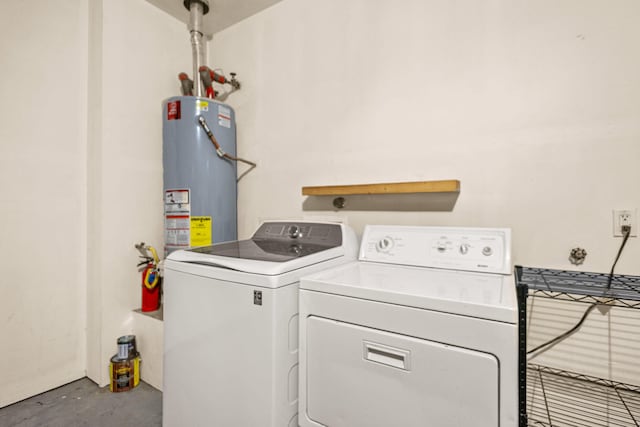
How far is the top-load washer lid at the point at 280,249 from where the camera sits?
111 centimetres

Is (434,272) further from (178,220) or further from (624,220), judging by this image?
(178,220)

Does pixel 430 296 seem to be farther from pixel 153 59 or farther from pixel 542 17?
pixel 153 59

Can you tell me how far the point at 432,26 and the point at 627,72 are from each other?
792 millimetres

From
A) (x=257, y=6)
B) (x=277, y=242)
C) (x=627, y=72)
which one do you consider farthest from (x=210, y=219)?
(x=627, y=72)

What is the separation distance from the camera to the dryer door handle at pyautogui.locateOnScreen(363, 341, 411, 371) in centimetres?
→ 87

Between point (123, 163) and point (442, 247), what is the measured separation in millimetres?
1874

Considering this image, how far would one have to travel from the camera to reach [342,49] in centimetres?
178

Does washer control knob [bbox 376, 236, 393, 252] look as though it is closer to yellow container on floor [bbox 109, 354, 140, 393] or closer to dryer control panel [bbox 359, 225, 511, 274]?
dryer control panel [bbox 359, 225, 511, 274]

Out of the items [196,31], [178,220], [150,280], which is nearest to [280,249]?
[178,220]

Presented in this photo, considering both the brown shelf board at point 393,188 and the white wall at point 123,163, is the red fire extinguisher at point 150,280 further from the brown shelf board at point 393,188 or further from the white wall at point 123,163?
the brown shelf board at point 393,188

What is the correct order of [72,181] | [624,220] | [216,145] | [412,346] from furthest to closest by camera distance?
[216,145] < [72,181] < [624,220] < [412,346]

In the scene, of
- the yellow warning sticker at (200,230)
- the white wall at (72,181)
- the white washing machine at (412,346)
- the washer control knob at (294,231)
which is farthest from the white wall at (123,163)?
the white washing machine at (412,346)

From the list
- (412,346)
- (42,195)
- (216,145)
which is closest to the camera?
(412,346)

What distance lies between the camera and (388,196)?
1.66m
